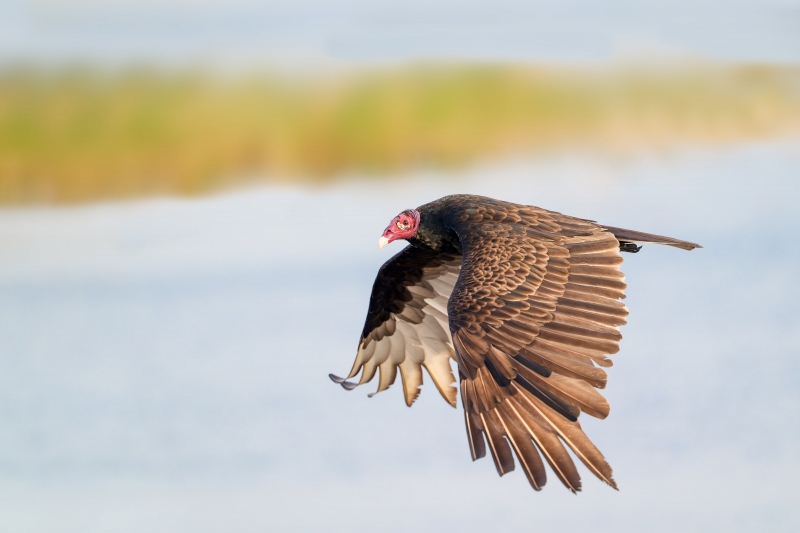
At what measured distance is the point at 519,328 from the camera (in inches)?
407

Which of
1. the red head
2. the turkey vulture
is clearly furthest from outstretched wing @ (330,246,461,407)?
the red head

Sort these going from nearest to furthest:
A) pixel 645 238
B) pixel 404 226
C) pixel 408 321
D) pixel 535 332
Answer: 1. pixel 535 332
2. pixel 645 238
3. pixel 404 226
4. pixel 408 321

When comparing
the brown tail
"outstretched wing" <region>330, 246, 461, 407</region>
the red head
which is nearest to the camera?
the brown tail

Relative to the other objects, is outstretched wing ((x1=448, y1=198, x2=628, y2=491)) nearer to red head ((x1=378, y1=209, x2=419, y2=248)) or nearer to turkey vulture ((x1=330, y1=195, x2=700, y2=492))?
turkey vulture ((x1=330, y1=195, x2=700, y2=492))

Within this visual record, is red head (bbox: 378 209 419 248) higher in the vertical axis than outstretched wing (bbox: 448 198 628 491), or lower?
higher

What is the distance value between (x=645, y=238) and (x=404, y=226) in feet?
8.66

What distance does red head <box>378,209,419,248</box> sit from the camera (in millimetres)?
12922

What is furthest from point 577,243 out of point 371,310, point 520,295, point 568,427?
point 371,310

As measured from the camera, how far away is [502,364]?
33.0 feet

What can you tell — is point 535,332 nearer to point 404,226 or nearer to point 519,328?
point 519,328

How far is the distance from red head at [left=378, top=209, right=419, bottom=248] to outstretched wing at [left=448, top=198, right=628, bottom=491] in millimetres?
988

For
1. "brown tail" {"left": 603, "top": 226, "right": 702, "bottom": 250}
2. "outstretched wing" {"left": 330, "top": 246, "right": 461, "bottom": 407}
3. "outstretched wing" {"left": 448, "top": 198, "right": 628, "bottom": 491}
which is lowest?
"outstretched wing" {"left": 448, "top": 198, "right": 628, "bottom": 491}

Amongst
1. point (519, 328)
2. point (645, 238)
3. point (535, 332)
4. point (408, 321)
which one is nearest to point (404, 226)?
A: point (408, 321)

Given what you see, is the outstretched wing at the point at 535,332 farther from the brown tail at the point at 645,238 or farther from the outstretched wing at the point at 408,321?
the outstretched wing at the point at 408,321
